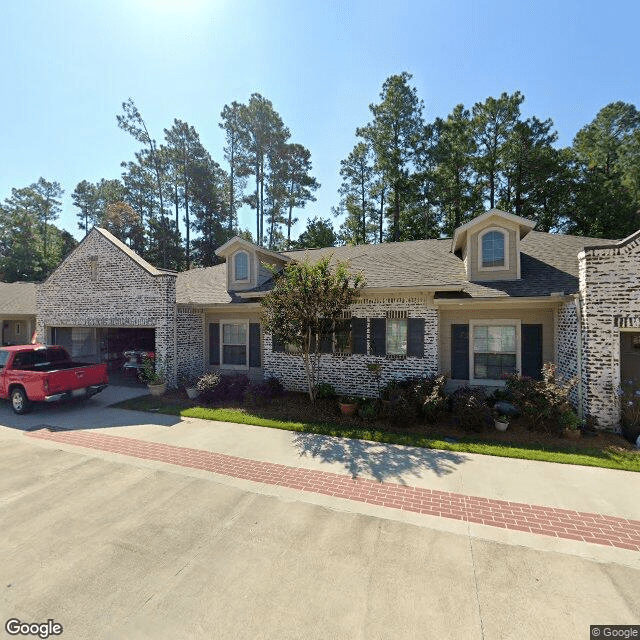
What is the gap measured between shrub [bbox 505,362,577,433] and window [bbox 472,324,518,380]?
187 centimetres

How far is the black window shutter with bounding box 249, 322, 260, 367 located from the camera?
13.8 metres

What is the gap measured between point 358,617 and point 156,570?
2.32 meters

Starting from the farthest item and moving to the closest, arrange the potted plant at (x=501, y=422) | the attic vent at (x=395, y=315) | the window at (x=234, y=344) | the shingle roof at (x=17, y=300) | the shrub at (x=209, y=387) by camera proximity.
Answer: the shingle roof at (x=17, y=300), the window at (x=234, y=344), the shrub at (x=209, y=387), the attic vent at (x=395, y=315), the potted plant at (x=501, y=422)

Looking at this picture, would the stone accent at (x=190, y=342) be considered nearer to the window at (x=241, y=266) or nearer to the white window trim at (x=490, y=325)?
the window at (x=241, y=266)

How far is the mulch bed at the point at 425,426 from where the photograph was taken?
25.5ft

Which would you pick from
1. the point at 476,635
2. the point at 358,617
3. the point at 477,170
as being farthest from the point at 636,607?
the point at 477,170

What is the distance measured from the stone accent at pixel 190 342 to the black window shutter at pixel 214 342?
316 mm

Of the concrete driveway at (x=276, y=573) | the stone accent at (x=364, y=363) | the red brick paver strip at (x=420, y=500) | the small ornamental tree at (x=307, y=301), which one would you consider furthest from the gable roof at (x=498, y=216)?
the concrete driveway at (x=276, y=573)

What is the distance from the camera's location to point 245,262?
14203 millimetres

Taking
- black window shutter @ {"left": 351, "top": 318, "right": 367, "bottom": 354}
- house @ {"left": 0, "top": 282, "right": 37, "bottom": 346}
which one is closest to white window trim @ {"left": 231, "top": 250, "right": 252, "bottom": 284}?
black window shutter @ {"left": 351, "top": 318, "right": 367, "bottom": 354}

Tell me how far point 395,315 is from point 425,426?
11.8ft

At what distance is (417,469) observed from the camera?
21.5 feet

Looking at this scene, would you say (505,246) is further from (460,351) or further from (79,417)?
(79,417)

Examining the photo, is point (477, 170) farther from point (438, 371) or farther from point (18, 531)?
point (18, 531)
